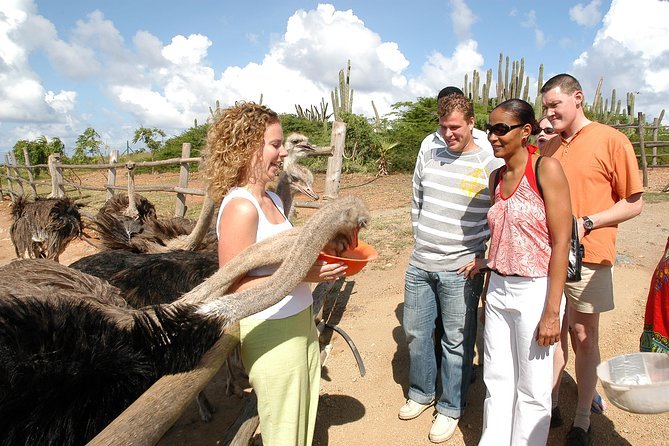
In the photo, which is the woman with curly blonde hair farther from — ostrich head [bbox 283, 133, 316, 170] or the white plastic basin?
ostrich head [bbox 283, 133, 316, 170]

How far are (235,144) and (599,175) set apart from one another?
1.71 meters

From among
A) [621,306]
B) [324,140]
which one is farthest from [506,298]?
[324,140]

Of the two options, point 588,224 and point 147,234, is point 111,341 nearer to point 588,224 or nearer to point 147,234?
point 588,224

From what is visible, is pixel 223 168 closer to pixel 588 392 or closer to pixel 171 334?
pixel 171 334

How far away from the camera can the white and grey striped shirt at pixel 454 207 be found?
2543mm

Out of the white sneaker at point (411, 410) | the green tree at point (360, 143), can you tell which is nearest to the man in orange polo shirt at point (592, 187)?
the white sneaker at point (411, 410)

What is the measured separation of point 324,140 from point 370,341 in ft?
55.9

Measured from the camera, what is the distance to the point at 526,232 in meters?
2.04

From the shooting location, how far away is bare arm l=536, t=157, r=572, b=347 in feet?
6.34

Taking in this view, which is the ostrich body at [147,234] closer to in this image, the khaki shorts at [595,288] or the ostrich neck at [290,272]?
the ostrich neck at [290,272]

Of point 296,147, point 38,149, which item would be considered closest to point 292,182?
point 296,147

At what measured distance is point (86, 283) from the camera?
2521 millimetres

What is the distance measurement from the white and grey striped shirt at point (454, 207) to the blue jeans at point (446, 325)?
0.10m

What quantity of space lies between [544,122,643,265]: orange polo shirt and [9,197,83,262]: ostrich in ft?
19.7
